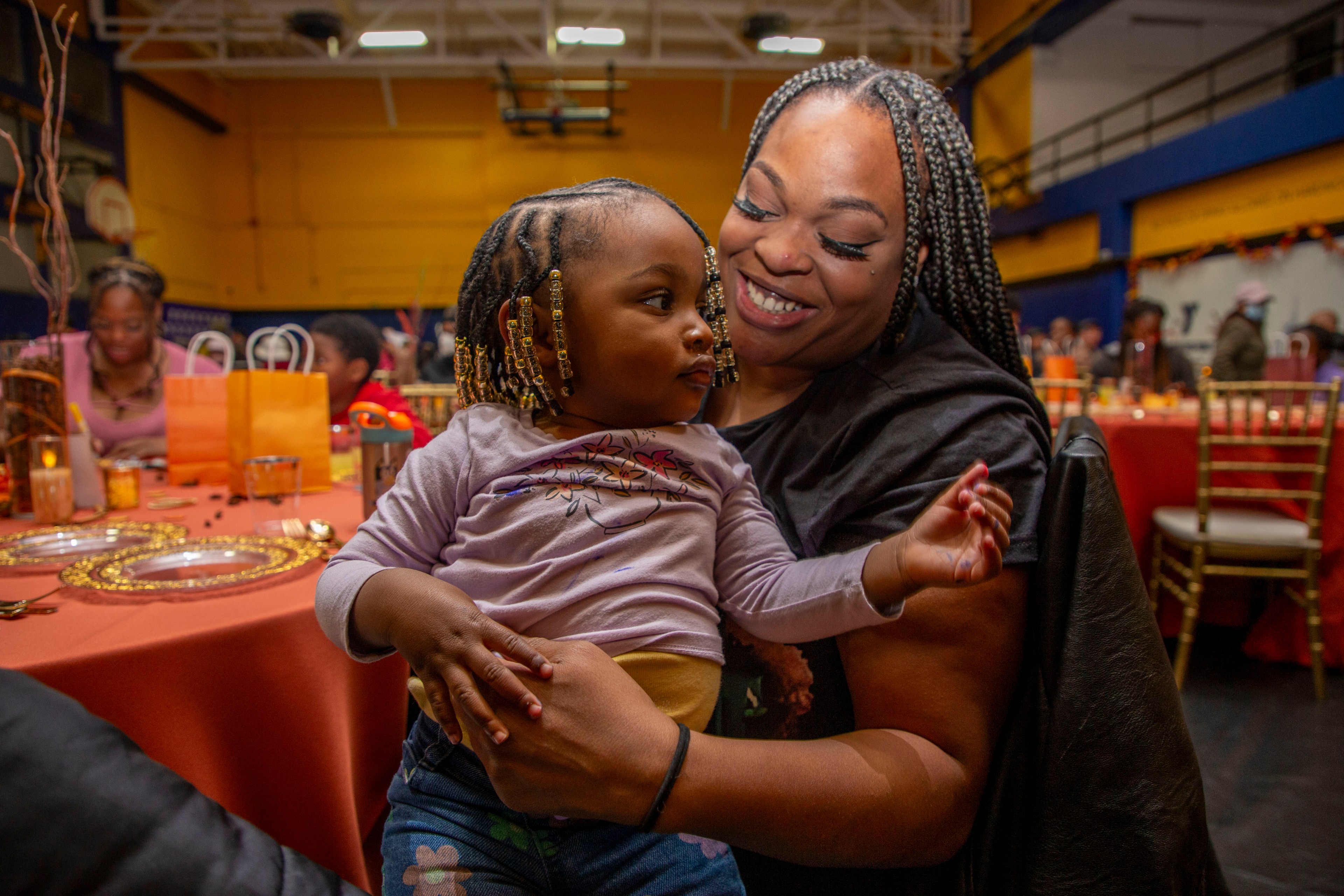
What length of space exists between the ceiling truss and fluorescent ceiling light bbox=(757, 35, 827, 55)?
166 millimetres

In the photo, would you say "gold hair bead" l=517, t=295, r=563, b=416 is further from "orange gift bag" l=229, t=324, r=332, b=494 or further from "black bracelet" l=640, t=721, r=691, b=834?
"orange gift bag" l=229, t=324, r=332, b=494

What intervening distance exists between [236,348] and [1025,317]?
13.0 meters

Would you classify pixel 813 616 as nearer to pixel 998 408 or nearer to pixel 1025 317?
pixel 998 408

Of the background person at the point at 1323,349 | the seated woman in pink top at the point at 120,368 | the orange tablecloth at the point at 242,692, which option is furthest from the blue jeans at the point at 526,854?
the background person at the point at 1323,349

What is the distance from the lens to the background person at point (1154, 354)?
16.7 ft

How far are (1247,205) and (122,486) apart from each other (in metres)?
10.9

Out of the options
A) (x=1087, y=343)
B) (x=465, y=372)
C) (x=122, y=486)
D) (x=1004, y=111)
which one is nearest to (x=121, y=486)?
(x=122, y=486)

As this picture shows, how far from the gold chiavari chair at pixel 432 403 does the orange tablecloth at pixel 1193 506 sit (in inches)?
116

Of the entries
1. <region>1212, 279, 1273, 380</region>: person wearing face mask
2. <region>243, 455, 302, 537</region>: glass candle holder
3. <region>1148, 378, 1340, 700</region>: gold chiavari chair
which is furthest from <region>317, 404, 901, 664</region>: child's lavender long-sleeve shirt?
<region>1212, 279, 1273, 380</region>: person wearing face mask

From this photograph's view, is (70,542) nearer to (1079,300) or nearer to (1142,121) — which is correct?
(1079,300)

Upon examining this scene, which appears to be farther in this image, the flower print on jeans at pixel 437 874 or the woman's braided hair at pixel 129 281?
the woman's braided hair at pixel 129 281

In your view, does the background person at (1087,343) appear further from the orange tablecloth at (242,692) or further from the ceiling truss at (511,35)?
the orange tablecloth at (242,692)

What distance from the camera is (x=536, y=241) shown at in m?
0.96

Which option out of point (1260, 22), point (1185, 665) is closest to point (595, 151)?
point (1260, 22)
